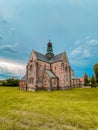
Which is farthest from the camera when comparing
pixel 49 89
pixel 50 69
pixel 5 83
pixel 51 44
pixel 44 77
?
pixel 5 83

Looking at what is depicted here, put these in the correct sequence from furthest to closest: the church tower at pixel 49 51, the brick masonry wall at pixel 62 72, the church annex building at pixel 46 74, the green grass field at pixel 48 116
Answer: the church tower at pixel 49 51, the brick masonry wall at pixel 62 72, the church annex building at pixel 46 74, the green grass field at pixel 48 116

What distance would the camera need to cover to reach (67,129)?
22.6 ft

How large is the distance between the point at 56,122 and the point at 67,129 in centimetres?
136

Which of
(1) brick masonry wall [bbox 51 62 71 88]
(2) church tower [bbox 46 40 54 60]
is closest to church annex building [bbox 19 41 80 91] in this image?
(1) brick masonry wall [bbox 51 62 71 88]

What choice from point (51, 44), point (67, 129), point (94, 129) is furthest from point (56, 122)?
point (51, 44)

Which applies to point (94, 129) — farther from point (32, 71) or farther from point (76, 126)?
point (32, 71)

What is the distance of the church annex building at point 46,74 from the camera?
34688 millimetres

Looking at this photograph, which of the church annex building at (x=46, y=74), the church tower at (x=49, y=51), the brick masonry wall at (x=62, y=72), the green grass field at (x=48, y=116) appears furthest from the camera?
the church tower at (x=49, y=51)

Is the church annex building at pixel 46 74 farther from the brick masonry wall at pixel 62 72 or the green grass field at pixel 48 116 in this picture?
the green grass field at pixel 48 116

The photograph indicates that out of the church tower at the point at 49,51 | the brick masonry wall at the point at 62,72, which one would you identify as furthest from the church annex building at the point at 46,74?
the church tower at the point at 49,51

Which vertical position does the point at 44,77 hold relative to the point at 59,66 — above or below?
below

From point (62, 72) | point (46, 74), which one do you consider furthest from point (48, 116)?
point (62, 72)

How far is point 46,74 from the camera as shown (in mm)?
35594

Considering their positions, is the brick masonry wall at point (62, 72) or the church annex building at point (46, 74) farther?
the brick masonry wall at point (62, 72)
